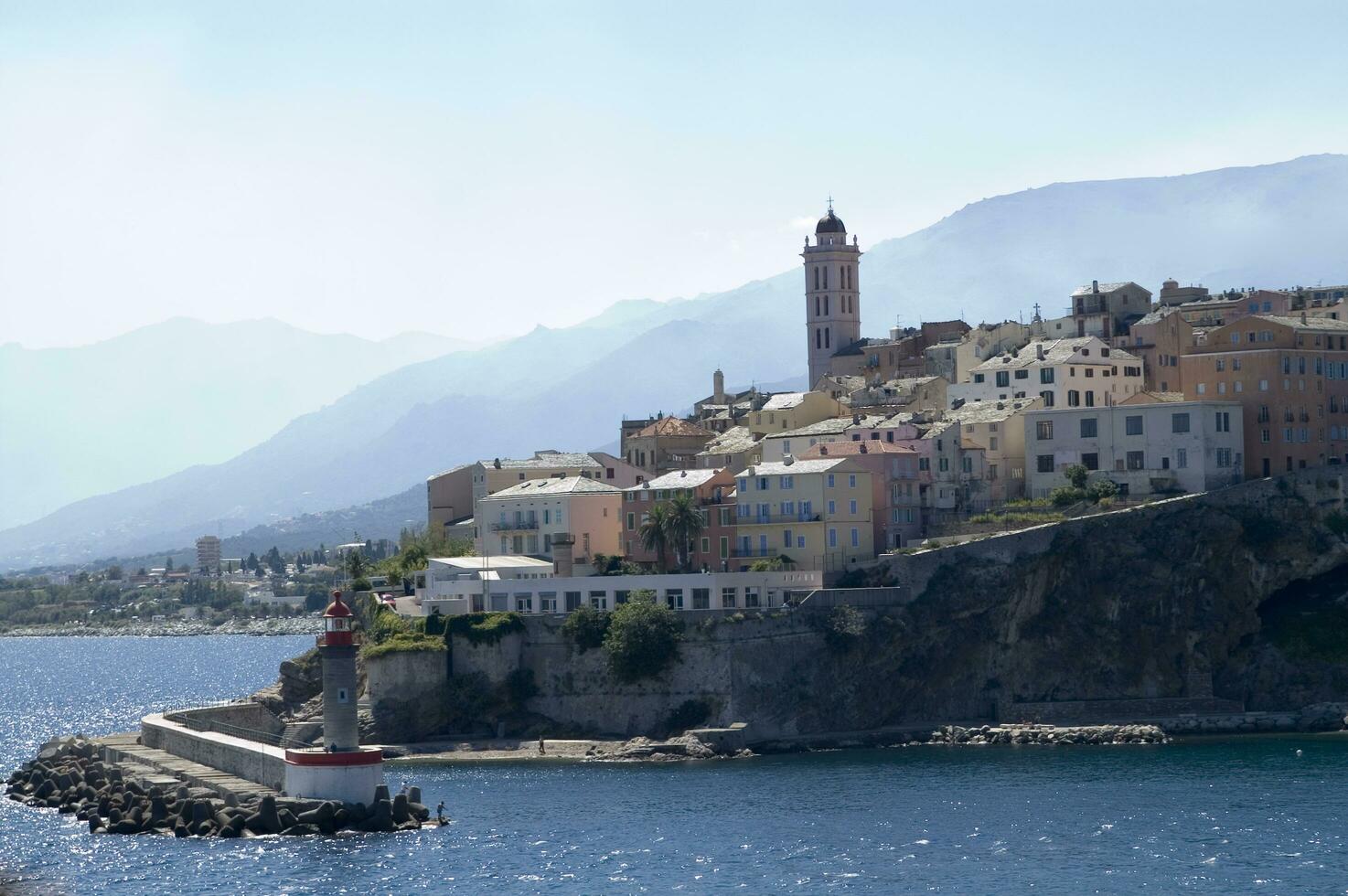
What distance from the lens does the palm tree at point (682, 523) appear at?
96.0m

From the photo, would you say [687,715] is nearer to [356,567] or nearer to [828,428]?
[828,428]

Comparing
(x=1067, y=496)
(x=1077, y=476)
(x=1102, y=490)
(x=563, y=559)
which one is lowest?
(x=563, y=559)

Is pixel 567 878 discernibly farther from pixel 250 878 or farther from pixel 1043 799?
pixel 1043 799

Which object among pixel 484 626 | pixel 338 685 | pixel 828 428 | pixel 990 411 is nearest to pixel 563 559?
pixel 484 626

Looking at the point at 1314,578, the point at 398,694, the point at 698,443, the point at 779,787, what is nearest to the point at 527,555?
the point at 398,694

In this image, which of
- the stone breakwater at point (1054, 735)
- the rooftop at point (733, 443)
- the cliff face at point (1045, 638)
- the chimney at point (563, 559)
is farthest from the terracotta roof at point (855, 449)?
the stone breakwater at point (1054, 735)

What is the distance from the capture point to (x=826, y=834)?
65812mm

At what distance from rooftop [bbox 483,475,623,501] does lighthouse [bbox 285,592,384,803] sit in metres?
32.4

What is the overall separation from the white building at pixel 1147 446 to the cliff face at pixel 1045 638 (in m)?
2.42

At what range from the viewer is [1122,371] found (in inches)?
4097

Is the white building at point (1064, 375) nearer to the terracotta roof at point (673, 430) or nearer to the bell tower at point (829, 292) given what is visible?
the terracotta roof at point (673, 430)

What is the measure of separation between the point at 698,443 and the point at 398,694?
33.9 m

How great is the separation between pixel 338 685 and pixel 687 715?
833 inches

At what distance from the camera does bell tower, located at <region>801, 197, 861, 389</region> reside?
436 feet
